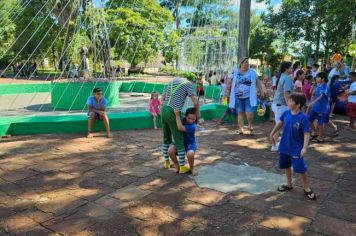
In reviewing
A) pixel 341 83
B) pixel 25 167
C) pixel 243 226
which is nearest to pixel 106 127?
pixel 25 167

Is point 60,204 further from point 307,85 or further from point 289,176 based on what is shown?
point 307,85

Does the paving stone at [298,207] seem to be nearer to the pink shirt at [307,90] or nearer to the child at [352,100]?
the child at [352,100]

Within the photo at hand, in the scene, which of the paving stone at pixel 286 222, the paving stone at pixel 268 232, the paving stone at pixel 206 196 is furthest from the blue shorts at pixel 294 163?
the paving stone at pixel 268 232

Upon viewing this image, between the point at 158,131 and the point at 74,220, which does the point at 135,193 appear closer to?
the point at 74,220

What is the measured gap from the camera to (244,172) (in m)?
5.08

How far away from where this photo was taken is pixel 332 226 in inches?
137

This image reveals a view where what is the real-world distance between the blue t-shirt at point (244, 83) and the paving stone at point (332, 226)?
12.3 ft

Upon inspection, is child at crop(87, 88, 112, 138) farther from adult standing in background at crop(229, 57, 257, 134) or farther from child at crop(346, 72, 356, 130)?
child at crop(346, 72, 356, 130)

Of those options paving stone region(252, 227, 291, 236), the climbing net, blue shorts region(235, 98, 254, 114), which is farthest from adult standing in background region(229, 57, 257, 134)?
the climbing net

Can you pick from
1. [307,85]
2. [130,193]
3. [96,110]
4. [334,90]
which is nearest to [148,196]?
[130,193]

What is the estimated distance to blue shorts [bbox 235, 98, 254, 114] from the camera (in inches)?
284

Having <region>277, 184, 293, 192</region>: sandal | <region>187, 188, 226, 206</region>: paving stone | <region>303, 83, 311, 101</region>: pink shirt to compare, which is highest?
<region>303, 83, 311, 101</region>: pink shirt

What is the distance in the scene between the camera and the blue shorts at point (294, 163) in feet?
13.1

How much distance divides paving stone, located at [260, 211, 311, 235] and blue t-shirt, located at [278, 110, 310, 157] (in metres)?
0.73
